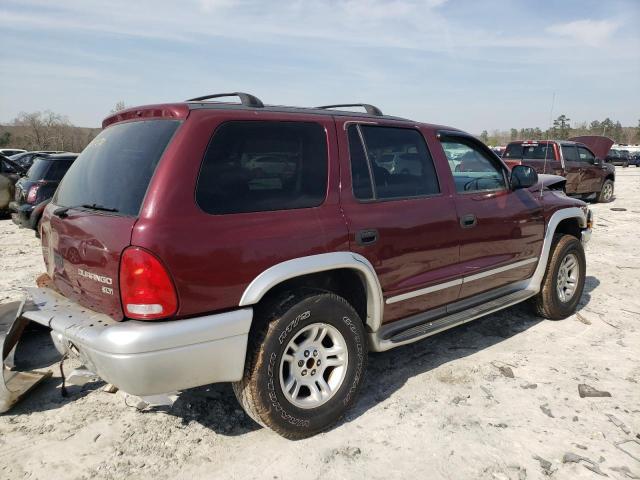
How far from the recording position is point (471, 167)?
13.9ft

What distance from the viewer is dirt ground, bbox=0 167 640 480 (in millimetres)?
2635

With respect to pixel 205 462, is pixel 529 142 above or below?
above

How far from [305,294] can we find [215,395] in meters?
1.12

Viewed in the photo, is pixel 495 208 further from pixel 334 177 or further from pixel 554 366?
pixel 334 177

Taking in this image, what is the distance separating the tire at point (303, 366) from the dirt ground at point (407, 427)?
0.16m

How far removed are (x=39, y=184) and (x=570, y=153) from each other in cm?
1270

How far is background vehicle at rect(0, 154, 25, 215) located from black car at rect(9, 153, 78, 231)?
1924 mm

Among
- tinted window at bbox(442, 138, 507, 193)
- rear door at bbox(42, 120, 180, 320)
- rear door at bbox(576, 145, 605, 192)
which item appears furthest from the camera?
rear door at bbox(576, 145, 605, 192)

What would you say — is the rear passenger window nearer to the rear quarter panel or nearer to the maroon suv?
the maroon suv

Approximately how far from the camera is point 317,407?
9.61ft

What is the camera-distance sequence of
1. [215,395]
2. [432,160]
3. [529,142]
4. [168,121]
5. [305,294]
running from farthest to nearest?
[529,142] < [432,160] < [215,395] < [305,294] < [168,121]

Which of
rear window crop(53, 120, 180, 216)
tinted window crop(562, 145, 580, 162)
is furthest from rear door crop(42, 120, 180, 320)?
tinted window crop(562, 145, 580, 162)

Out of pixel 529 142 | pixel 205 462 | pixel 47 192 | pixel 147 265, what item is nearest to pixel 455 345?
pixel 205 462

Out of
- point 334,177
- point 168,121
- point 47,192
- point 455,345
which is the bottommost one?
point 455,345
